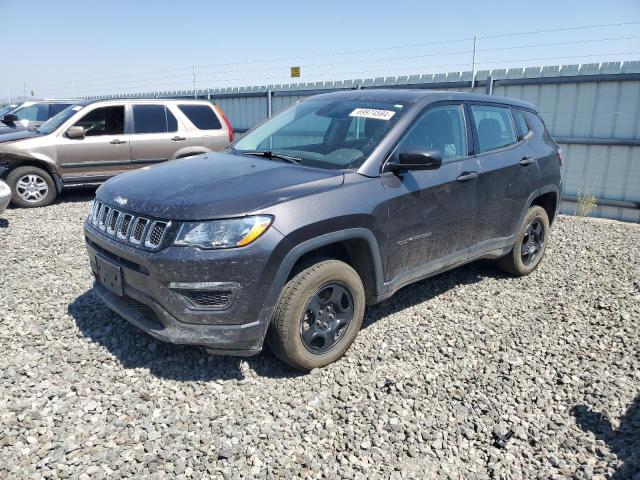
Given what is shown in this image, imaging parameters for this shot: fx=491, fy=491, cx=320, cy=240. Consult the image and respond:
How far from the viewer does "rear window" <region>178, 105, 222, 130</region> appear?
890 centimetres

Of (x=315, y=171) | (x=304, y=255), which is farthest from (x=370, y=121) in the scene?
(x=304, y=255)

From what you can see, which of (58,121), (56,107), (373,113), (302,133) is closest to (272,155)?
(302,133)

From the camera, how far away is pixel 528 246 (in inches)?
204

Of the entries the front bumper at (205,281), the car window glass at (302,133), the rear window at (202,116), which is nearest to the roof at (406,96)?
the car window glass at (302,133)

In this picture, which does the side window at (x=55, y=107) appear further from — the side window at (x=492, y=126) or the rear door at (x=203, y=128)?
the side window at (x=492, y=126)

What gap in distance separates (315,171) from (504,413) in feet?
6.30

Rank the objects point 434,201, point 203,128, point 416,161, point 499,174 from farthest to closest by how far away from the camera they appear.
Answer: point 203,128 < point 499,174 < point 434,201 < point 416,161

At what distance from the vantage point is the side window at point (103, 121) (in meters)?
8.34

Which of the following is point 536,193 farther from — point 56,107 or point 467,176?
point 56,107

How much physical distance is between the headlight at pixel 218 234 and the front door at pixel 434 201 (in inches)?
43.1

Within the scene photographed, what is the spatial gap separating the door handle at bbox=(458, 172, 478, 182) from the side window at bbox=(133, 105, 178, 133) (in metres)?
6.27

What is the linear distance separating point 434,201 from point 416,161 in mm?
503

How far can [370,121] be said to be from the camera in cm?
373

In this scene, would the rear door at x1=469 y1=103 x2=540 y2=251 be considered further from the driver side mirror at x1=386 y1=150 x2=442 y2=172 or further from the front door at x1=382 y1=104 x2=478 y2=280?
the driver side mirror at x1=386 y1=150 x2=442 y2=172
